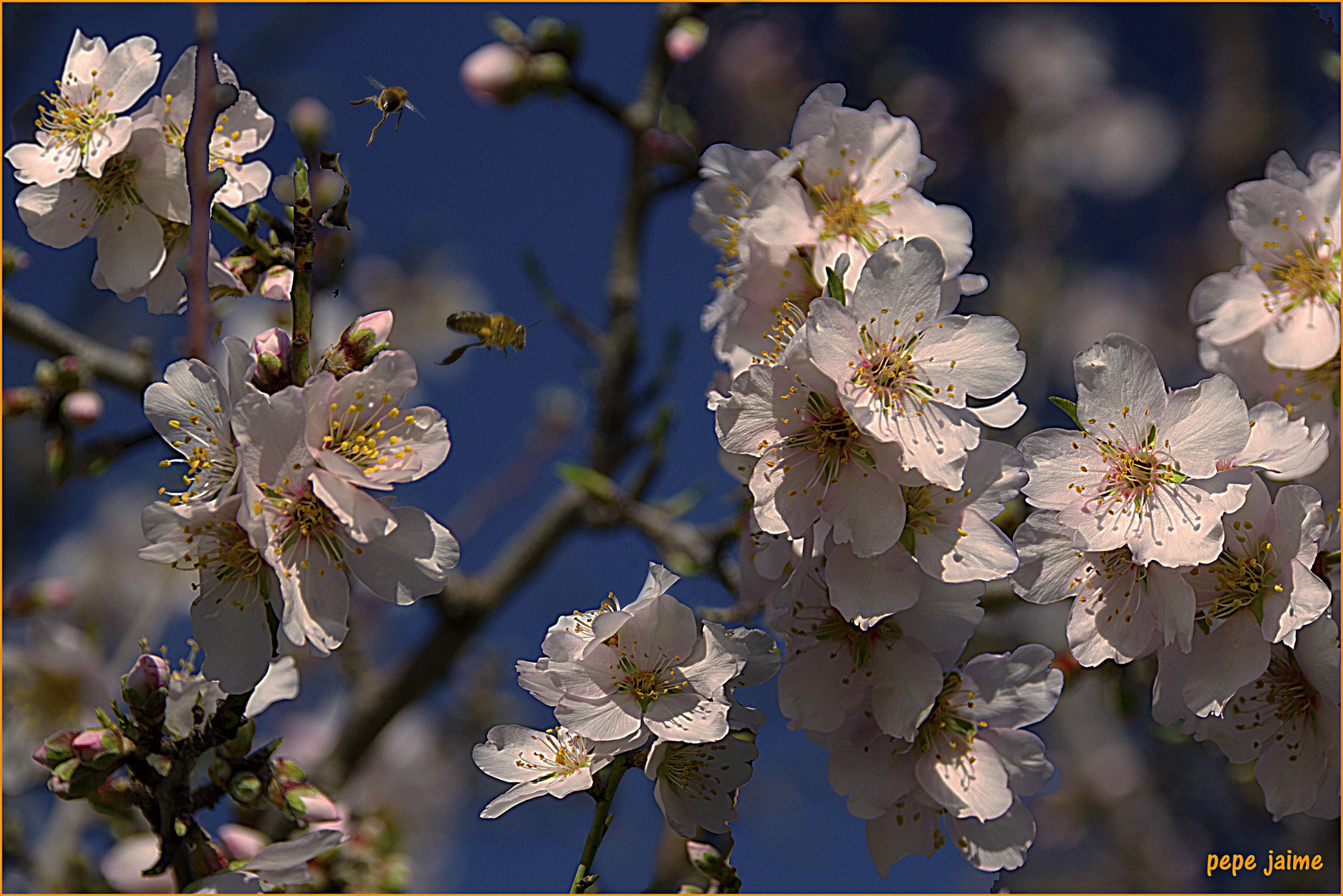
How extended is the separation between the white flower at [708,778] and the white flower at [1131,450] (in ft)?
1.60

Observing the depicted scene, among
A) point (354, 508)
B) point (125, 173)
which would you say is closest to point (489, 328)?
point (354, 508)

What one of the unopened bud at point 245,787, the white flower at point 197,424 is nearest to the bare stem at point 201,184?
the white flower at point 197,424

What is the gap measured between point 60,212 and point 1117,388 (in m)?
1.41

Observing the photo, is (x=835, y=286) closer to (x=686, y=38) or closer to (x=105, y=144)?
(x=105, y=144)

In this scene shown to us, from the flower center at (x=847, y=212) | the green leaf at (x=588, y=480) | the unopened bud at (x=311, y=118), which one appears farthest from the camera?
the green leaf at (x=588, y=480)

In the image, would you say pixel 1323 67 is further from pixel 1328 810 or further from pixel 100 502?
pixel 100 502

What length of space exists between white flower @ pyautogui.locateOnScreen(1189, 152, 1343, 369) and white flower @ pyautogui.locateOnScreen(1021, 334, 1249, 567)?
0.99ft

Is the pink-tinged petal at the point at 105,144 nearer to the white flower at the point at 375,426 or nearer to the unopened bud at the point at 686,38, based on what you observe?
the white flower at the point at 375,426

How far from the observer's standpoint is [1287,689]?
1.28m

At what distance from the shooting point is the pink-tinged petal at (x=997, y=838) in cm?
122

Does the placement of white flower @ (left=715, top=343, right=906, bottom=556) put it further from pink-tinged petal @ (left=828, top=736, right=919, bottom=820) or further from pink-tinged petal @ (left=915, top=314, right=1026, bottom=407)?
pink-tinged petal @ (left=828, top=736, right=919, bottom=820)

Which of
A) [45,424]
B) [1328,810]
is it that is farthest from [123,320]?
[1328,810]

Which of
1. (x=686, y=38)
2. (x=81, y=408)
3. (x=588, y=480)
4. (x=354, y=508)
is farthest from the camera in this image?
(x=686, y=38)

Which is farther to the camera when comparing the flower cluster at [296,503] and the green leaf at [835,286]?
the green leaf at [835,286]
